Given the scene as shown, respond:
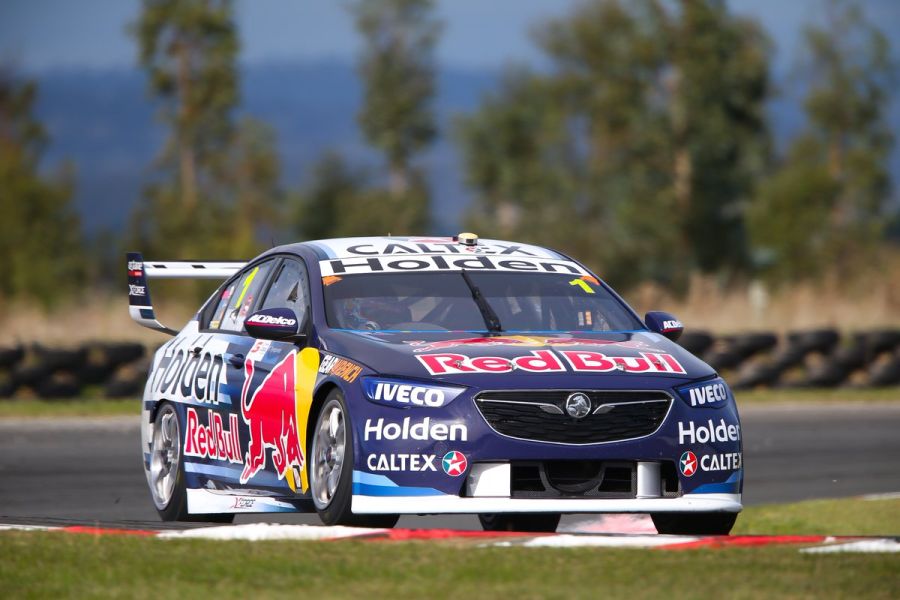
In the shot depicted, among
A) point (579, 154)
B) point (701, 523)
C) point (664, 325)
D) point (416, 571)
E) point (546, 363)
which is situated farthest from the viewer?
point (579, 154)

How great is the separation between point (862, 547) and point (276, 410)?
9.53ft

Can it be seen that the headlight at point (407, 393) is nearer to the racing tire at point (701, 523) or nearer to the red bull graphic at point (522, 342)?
the red bull graphic at point (522, 342)

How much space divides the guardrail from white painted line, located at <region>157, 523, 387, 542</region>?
1438 centimetres

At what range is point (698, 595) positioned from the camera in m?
5.86

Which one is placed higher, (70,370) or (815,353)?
(70,370)

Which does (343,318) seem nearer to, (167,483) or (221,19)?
(167,483)

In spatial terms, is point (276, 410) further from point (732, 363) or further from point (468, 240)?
point (732, 363)

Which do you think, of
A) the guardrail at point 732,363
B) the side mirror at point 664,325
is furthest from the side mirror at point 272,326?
the guardrail at point 732,363

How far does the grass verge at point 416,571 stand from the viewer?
5992mm

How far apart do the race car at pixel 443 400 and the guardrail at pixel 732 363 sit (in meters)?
12.1

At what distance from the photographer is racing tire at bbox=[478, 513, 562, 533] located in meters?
9.16

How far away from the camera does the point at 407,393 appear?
7543 millimetres

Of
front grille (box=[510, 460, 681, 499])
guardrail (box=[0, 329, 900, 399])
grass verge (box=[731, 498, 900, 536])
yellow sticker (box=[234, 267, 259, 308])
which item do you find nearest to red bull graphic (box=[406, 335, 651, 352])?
front grille (box=[510, 460, 681, 499])

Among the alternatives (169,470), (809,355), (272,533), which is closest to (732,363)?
(809,355)
